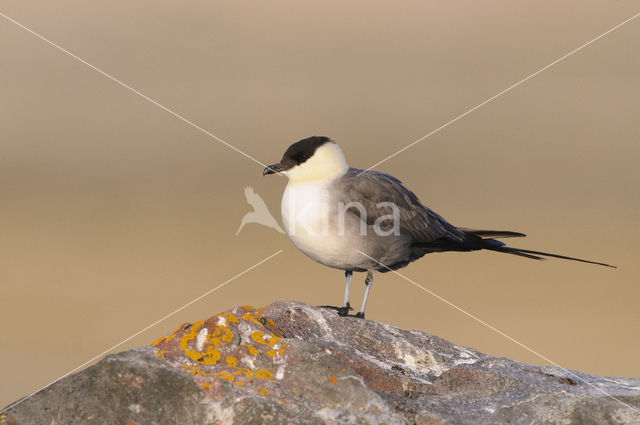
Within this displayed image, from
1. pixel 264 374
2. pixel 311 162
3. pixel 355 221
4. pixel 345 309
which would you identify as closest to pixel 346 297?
pixel 345 309

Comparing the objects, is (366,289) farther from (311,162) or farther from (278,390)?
(278,390)

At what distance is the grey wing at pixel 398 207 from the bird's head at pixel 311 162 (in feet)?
0.57

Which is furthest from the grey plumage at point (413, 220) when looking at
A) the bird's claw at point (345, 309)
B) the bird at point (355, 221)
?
the bird's claw at point (345, 309)

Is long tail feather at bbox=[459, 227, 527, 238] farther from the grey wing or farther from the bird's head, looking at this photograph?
the bird's head

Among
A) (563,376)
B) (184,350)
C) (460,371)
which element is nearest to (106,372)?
(184,350)

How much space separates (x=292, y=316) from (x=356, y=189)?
2053mm

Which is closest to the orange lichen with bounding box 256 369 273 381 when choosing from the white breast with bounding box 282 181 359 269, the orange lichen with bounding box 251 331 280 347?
the orange lichen with bounding box 251 331 280 347

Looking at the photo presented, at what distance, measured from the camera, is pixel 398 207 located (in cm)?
781

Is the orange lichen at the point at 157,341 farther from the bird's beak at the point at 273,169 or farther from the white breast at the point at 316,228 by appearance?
the bird's beak at the point at 273,169

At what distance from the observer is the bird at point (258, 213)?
299 inches

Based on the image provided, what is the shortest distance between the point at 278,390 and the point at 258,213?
3.47 meters

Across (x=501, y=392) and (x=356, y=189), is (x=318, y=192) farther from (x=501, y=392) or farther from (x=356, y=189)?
(x=501, y=392)

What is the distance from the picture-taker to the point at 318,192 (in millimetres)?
7359

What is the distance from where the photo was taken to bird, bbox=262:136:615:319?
23.6 ft
